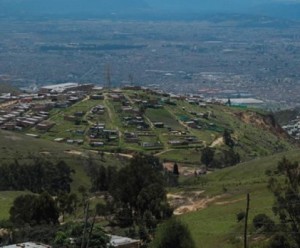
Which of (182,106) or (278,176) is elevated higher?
(278,176)

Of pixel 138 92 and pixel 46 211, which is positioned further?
pixel 138 92

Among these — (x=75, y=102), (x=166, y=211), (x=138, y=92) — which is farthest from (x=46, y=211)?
(x=138, y=92)

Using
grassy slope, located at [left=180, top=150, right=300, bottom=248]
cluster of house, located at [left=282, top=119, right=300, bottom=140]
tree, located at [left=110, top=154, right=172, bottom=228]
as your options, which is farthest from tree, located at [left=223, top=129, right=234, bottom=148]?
tree, located at [left=110, top=154, right=172, bottom=228]

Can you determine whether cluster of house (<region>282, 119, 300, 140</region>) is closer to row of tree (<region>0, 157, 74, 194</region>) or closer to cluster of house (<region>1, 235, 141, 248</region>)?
row of tree (<region>0, 157, 74, 194</region>)

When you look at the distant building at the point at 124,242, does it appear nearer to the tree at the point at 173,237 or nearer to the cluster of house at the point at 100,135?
the tree at the point at 173,237

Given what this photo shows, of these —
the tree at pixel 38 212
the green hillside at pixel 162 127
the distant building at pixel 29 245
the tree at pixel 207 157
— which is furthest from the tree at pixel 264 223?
the green hillside at pixel 162 127

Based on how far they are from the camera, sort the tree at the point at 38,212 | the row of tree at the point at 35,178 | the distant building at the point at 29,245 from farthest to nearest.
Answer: the row of tree at the point at 35,178, the tree at the point at 38,212, the distant building at the point at 29,245

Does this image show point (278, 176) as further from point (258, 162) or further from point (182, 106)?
point (182, 106)
